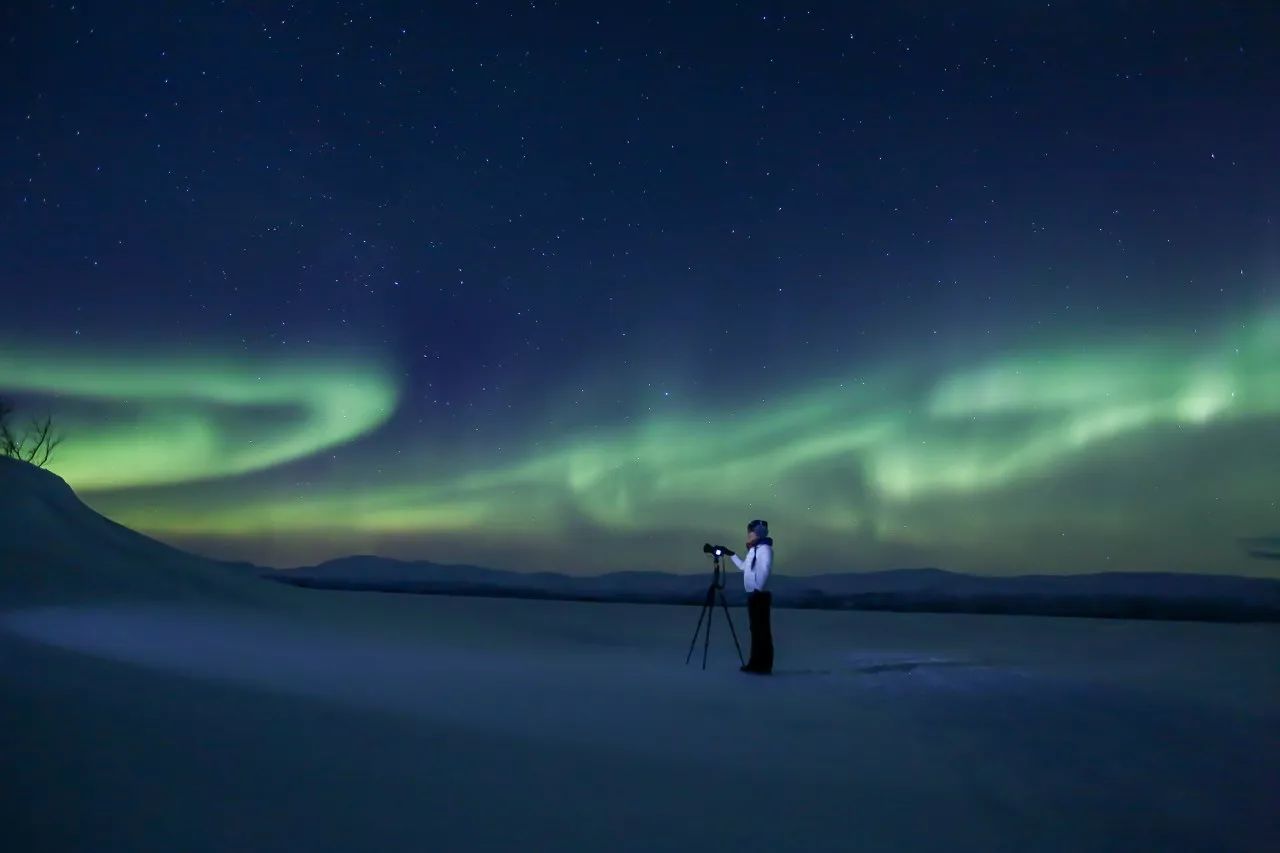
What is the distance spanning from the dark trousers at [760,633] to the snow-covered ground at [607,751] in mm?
656

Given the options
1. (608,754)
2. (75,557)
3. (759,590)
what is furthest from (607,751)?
(75,557)

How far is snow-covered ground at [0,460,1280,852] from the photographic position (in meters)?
4.80

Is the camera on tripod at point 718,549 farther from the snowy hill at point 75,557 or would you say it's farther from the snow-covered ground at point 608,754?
the snowy hill at point 75,557

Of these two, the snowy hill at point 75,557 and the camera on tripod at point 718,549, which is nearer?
the camera on tripod at point 718,549

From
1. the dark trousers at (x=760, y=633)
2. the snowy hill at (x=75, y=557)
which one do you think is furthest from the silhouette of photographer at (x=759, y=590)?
the snowy hill at (x=75, y=557)

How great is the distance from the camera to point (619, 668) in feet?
43.2

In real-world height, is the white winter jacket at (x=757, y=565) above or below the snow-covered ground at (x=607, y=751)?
above

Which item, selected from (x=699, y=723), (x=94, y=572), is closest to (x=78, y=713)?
(x=699, y=723)

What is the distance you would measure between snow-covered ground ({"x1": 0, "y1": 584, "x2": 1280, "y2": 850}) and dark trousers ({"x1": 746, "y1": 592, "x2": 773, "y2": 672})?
386 millimetres

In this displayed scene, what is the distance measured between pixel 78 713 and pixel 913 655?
14.0m

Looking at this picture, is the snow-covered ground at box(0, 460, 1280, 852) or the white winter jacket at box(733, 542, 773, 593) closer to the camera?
the snow-covered ground at box(0, 460, 1280, 852)

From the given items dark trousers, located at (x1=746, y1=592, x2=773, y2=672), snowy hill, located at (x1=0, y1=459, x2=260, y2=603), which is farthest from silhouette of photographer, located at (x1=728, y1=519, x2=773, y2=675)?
snowy hill, located at (x1=0, y1=459, x2=260, y2=603)

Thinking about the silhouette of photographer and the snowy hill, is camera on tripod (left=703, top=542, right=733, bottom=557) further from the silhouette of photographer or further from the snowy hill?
the snowy hill

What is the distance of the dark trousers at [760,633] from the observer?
12539 mm
